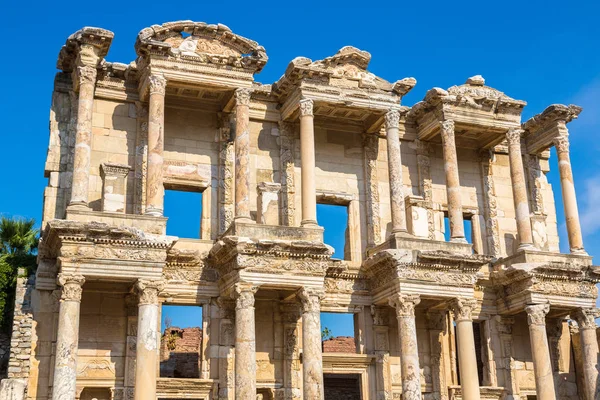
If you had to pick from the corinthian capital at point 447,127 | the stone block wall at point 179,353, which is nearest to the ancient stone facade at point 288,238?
the corinthian capital at point 447,127

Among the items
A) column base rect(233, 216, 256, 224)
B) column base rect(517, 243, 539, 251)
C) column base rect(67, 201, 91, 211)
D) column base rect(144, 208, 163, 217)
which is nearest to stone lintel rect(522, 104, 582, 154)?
column base rect(517, 243, 539, 251)

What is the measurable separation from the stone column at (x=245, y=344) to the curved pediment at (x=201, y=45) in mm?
5977

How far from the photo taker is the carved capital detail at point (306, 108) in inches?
856

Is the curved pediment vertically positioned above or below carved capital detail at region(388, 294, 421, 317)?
above

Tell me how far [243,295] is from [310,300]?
164cm

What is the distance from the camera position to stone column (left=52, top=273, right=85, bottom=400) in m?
17.0

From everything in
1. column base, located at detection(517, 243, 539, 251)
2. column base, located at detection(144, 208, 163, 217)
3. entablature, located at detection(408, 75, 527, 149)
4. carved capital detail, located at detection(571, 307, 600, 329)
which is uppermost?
entablature, located at detection(408, 75, 527, 149)

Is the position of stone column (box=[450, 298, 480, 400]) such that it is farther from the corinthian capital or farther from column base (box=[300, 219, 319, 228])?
the corinthian capital

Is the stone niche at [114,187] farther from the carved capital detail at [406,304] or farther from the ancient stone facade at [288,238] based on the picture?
the carved capital detail at [406,304]

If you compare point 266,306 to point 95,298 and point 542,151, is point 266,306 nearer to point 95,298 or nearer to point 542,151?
point 95,298

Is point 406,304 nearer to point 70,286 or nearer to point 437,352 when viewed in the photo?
point 437,352

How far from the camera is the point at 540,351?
2161 centimetres

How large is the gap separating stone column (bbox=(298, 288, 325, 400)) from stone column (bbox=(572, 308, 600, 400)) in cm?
759

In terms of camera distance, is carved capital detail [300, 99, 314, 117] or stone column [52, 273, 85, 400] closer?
stone column [52, 273, 85, 400]
